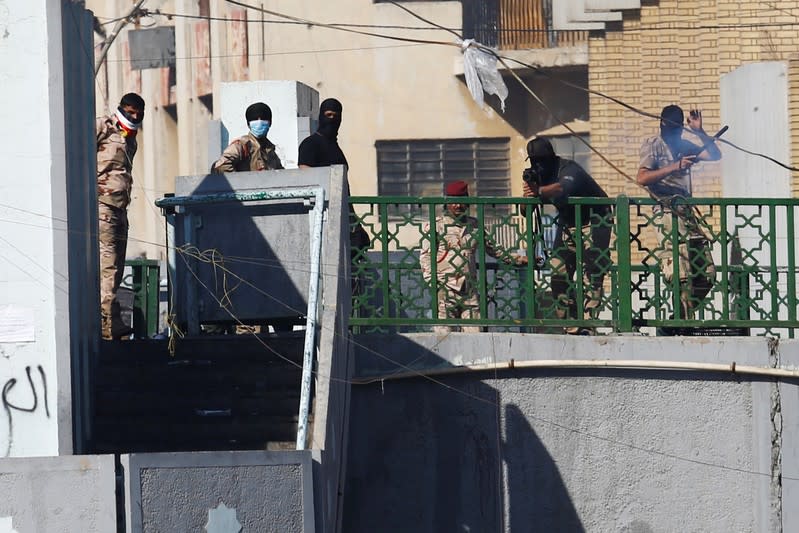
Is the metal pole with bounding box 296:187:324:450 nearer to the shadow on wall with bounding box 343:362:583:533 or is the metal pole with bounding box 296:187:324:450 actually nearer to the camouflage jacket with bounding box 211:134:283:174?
the camouflage jacket with bounding box 211:134:283:174

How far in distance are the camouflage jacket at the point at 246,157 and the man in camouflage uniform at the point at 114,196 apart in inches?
23.7

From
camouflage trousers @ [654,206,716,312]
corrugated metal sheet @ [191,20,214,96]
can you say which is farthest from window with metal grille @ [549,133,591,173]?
camouflage trousers @ [654,206,716,312]

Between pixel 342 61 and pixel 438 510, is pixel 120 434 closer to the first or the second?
pixel 438 510

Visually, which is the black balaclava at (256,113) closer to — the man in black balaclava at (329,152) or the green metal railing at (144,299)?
the man in black balaclava at (329,152)

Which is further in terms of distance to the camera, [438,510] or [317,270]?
[438,510]

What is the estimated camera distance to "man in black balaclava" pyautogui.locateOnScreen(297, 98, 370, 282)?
34.9 feet

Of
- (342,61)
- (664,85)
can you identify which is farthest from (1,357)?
(342,61)

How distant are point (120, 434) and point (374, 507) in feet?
6.82

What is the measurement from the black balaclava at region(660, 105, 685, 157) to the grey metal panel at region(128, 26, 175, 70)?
18406 millimetres

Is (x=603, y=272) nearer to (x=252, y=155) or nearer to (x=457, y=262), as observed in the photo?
(x=457, y=262)

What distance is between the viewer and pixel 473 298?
35.0ft

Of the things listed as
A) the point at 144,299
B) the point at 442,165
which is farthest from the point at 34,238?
the point at 442,165

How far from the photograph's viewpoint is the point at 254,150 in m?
10.6

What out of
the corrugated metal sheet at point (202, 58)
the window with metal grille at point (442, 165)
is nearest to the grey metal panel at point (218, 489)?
the window with metal grille at point (442, 165)
